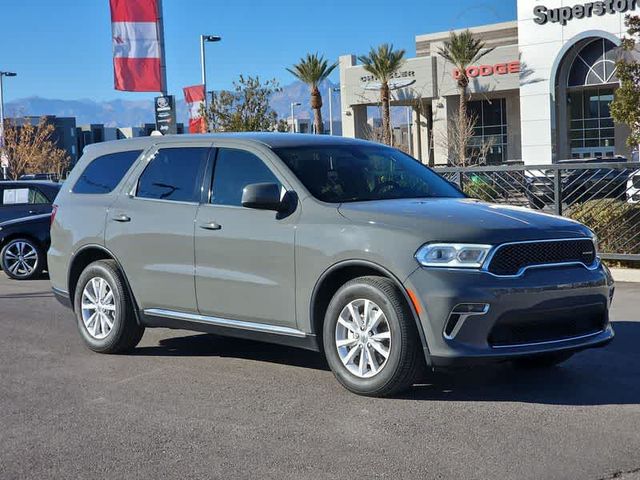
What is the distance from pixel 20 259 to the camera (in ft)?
46.4

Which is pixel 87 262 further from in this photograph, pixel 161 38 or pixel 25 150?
pixel 25 150

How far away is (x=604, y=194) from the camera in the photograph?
12.0 metres

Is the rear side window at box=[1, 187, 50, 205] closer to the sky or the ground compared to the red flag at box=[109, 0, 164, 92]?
closer to the ground

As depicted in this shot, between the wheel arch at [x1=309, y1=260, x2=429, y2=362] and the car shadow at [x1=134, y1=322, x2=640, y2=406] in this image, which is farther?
the car shadow at [x1=134, y1=322, x2=640, y2=406]

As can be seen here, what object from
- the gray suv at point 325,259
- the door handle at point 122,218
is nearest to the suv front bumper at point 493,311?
the gray suv at point 325,259

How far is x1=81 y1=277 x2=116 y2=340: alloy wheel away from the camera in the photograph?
25.4 ft

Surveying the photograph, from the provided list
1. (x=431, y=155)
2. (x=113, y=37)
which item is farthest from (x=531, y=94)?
(x=113, y=37)

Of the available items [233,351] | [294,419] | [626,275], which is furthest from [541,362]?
[626,275]

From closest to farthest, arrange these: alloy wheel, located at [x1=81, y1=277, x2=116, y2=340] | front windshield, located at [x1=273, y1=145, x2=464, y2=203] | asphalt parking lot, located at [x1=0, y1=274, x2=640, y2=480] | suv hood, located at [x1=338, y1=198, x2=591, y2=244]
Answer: asphalt parking lot, located at [x1=0, y1=274, x2=640, y2=480] → suv hood, located at [x1=338, y1=198, x2=591, y2=244] → front windshield, located at [x1=273, y1=145, x2=464, y2=203] → alloy wheel, located at [x1=81, y1=277, x2=116, y2=340]

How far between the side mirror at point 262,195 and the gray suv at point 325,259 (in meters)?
0.01

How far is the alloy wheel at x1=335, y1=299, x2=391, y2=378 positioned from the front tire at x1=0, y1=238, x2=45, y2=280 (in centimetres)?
928

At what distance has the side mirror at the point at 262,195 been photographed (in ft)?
20.8

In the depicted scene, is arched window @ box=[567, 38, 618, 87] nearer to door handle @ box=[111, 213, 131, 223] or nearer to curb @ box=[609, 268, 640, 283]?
curb @ box=[609, 268, 640, 283]

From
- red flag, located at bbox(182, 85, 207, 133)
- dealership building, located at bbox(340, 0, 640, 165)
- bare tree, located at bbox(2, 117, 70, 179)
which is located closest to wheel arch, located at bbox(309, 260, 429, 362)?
red flag, located at bbox(182, 85, 207, 133)
